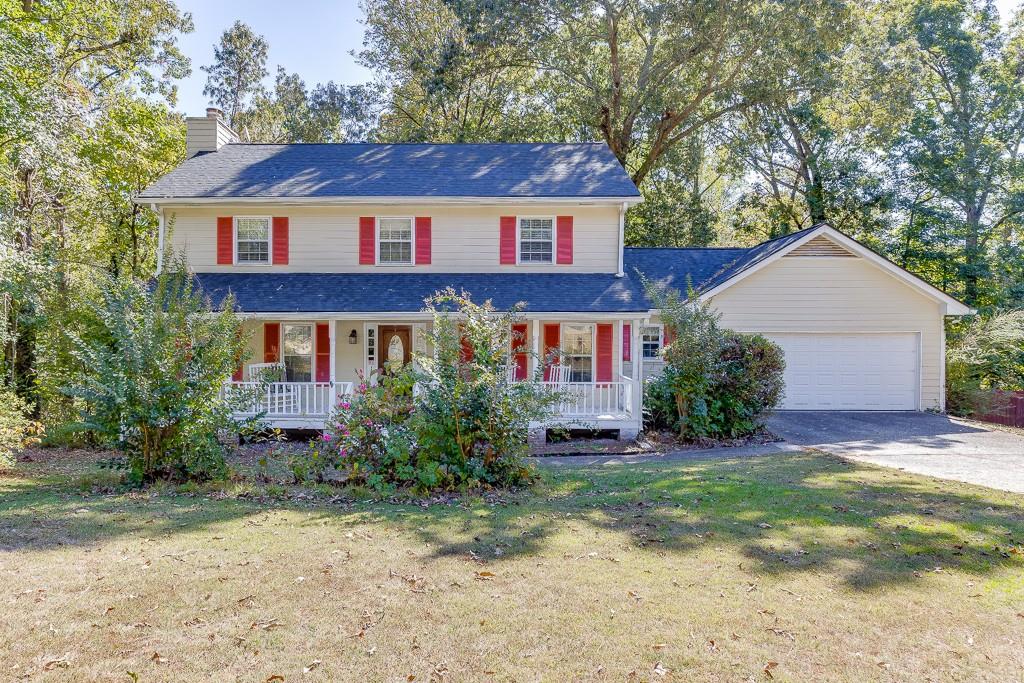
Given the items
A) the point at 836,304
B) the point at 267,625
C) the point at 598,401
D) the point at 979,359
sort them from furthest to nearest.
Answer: the point at 979,359 → the point at 836,304 → the point at 598,401 → the point at 267,625

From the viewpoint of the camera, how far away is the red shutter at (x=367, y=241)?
48.6ft

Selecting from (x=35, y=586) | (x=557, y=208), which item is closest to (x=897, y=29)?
(x=557, y=208)

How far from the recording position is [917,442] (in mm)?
11344

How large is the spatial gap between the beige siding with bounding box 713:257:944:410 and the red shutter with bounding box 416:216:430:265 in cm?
752

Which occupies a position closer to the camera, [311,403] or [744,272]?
[311,403]

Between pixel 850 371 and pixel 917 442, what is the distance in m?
4.94

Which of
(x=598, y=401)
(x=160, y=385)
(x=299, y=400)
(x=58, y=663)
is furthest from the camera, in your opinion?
(x=598, y=401)

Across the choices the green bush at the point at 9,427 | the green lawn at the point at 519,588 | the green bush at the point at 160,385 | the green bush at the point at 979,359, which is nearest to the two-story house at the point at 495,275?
the green bush at the point at 979,359

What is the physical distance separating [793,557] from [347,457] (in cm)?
509

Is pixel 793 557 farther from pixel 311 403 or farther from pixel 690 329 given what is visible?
pixel 311 403

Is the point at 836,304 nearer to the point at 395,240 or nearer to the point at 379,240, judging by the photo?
the point at 395,240

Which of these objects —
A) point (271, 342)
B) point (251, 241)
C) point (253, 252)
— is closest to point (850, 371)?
point (271, 342)

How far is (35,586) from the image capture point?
13.7 feet

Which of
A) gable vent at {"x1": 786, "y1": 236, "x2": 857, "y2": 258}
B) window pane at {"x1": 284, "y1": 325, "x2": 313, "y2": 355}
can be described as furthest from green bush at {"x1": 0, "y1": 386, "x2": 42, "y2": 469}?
gable vent at {"x1": 786, "y1": 236, "x2": 857, "y2": 258}
